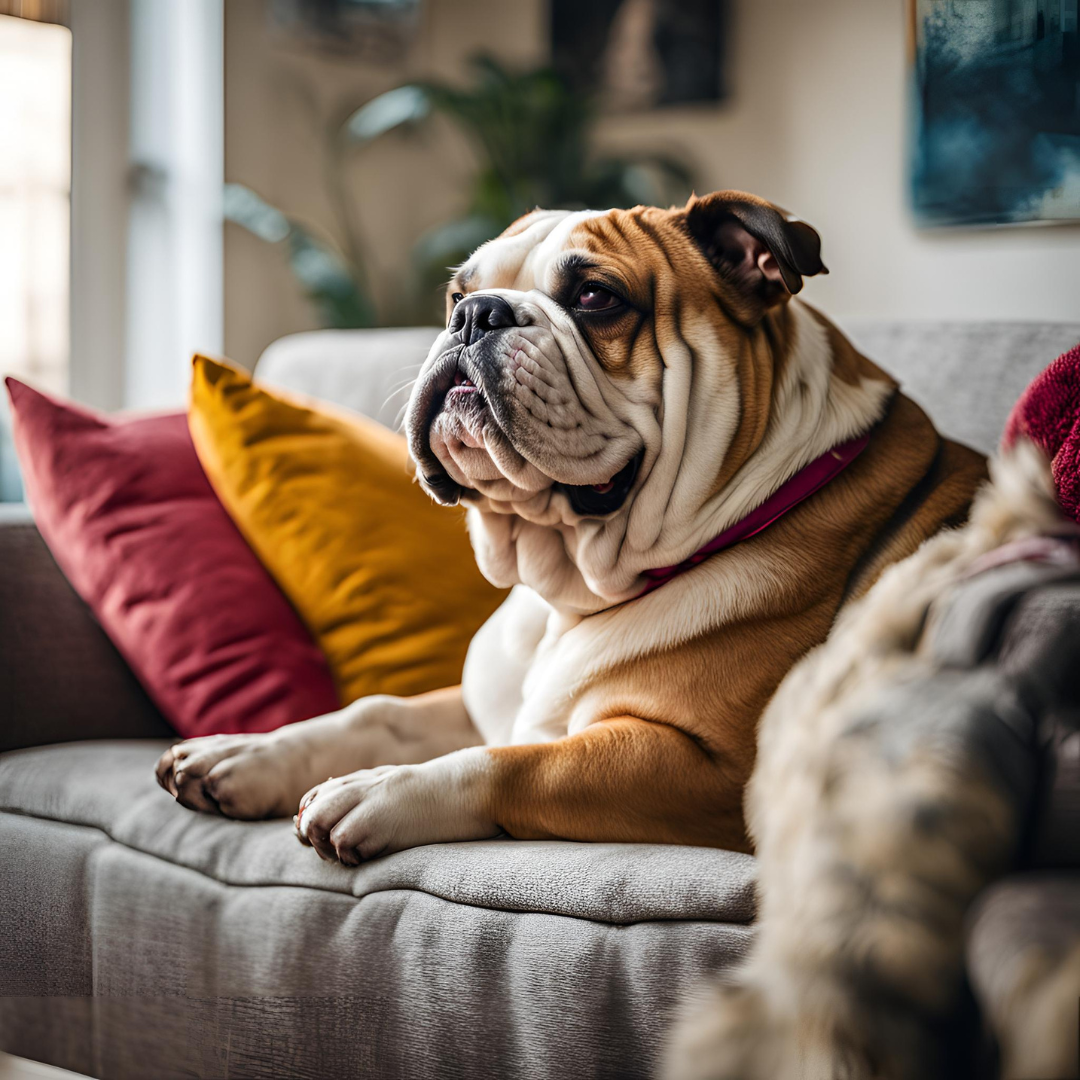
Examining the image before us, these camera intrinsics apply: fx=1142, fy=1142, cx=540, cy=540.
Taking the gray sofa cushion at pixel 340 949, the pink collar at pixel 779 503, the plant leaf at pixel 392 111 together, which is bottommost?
the gray sofa cushion at pixel 340 949

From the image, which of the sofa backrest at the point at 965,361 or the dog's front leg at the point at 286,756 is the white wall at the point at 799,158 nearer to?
the sofa backrest at the point at 965,361

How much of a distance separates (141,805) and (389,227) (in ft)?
12.3

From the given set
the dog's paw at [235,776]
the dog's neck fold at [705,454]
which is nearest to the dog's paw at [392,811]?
the dog's paw at [235,776]

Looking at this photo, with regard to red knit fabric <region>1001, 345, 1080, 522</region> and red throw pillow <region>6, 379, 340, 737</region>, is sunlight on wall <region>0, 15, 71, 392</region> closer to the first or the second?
red throw pillow <region>6, 379, 340, 737</region>

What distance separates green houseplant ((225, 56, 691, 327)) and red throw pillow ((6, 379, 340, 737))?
2.37m

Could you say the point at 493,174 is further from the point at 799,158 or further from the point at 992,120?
the point at 992,120

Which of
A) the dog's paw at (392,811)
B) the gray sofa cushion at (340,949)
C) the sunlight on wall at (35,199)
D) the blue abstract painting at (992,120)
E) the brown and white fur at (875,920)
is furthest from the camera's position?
the sunlight on wall at (35,199)

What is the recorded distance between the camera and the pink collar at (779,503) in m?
1.13

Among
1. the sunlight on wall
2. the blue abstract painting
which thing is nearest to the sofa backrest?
the blue abstract painting

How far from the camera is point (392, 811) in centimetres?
101

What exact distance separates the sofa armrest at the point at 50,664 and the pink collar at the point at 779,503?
79 centimetres

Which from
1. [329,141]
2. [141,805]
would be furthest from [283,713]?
[329,141]

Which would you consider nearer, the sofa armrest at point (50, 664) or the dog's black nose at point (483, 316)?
the dog's black nose at point (483, 316)

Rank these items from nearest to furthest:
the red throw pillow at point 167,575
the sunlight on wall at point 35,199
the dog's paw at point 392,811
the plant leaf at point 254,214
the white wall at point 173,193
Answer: the dog's paw at point 392,811, the red throw pillow at point 167,575, the sunlight on wall at point 35,199, the white wall at point 173,193, the plant leaf at point 254,214
